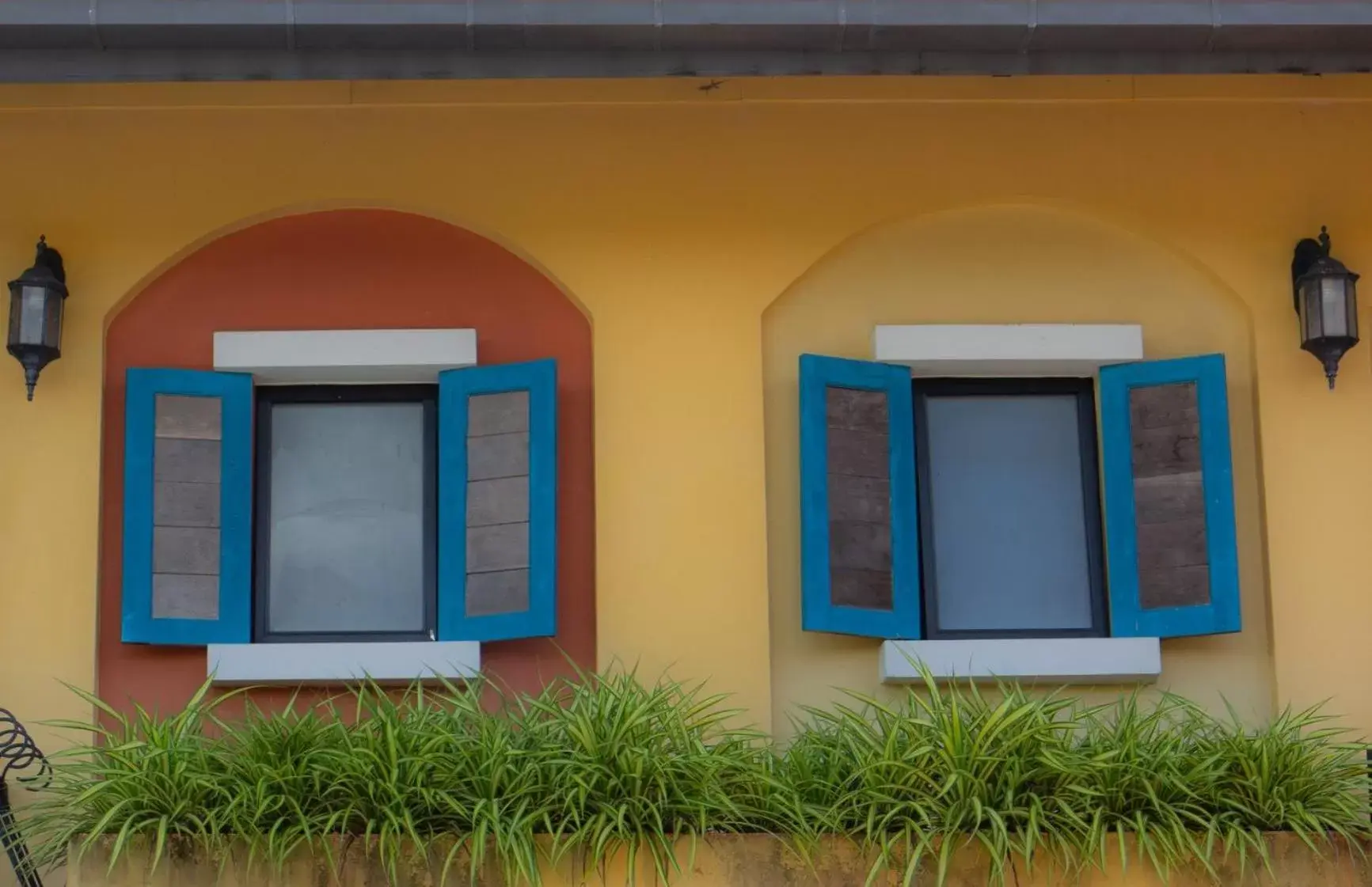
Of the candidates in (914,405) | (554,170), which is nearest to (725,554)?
(914,405)

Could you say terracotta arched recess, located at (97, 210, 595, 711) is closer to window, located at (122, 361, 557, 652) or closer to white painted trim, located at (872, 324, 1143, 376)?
window, located at (122, 361, 557, 652)

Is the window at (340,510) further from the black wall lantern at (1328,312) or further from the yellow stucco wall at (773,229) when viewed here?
→ the black wall lantern at (1328,312)

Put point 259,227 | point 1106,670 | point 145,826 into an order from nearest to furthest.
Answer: point 145,826, point 1106,670, point 259,227

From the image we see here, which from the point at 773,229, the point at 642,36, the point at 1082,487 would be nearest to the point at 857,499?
the point at 1082,487

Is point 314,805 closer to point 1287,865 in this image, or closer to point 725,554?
point 725,554

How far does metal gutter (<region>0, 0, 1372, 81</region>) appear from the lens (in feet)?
23.6

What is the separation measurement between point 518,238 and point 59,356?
1899mm

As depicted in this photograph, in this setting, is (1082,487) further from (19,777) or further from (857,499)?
(19,777)

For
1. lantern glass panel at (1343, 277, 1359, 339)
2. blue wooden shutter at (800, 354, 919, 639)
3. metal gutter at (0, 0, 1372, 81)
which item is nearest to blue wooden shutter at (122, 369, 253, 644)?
metal gutter at (0, 0, 1372, 81)

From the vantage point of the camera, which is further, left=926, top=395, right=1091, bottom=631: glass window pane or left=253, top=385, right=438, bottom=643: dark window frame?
left=926, top=395, right=1091, bottom=631: glass window pane

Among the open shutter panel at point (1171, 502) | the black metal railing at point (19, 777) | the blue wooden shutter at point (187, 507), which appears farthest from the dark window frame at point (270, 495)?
the open shutter panel at point (1171, 502)

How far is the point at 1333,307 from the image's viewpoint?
819cm

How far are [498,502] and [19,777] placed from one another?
6.84 feet

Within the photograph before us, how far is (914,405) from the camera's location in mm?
8594
